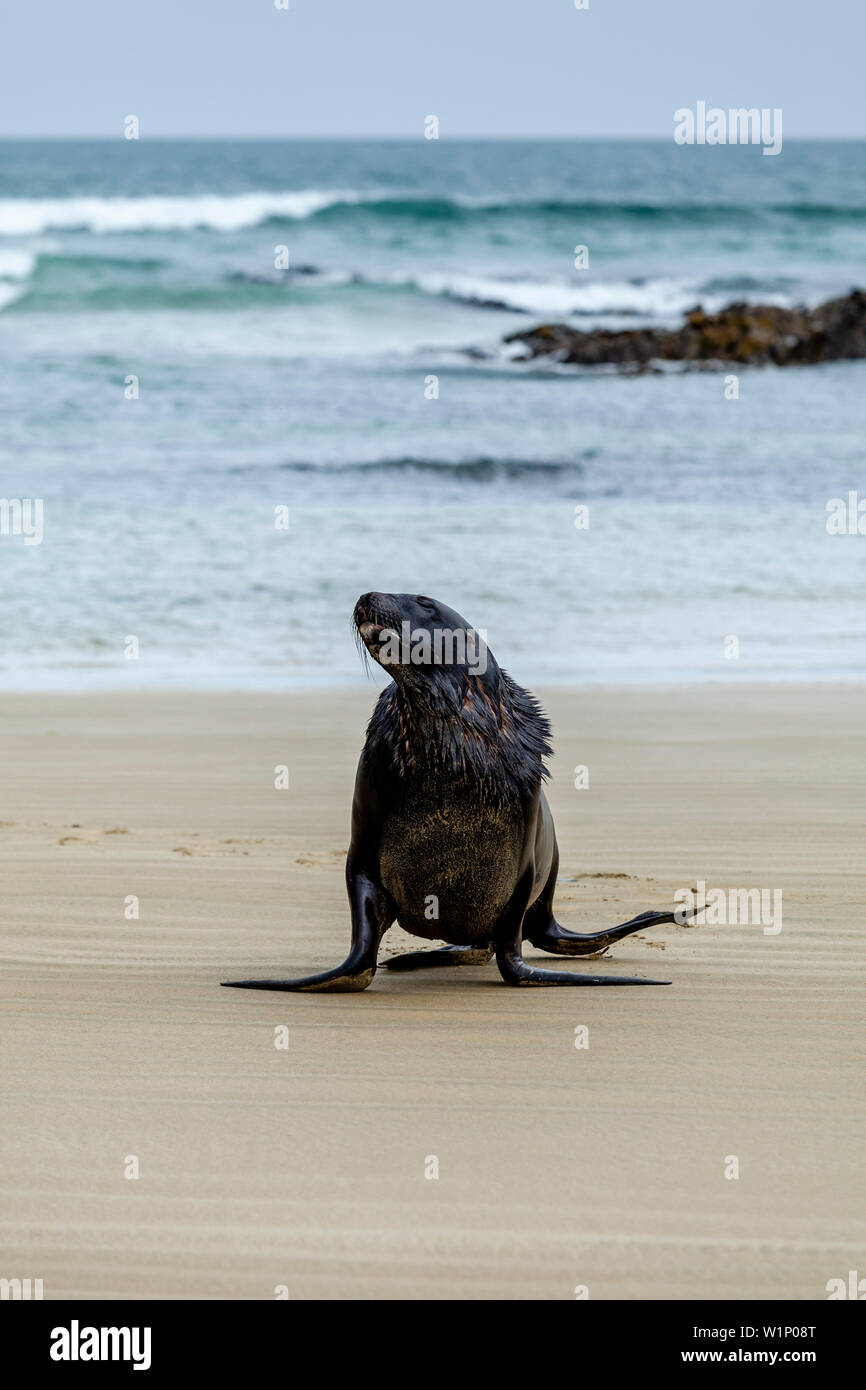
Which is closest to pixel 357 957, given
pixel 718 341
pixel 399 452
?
pixel 399 452

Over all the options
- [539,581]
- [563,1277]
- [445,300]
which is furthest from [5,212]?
[563,1277]

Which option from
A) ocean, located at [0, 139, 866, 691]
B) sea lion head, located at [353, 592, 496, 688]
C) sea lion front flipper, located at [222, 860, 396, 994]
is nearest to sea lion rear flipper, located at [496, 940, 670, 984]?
sea lion front flipper, located at [222, 860, 396, 994]

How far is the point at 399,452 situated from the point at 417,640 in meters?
16.6

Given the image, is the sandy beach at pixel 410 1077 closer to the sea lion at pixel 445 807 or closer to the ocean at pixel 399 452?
the sea lion at pixel 445 807

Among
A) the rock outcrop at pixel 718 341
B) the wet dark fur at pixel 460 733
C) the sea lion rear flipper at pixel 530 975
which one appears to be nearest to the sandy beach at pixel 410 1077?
the sea lion rear flipper at pixel 530 975

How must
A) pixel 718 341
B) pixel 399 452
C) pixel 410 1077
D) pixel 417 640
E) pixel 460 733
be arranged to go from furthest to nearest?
pixel 718 341
pixel 399 452
pixel 460 733
pixel 417 640
pixel 410 1077

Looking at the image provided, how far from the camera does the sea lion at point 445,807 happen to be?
455 centimetres

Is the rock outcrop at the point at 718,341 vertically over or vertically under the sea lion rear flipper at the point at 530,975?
over

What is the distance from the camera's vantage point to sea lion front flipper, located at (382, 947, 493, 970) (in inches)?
204

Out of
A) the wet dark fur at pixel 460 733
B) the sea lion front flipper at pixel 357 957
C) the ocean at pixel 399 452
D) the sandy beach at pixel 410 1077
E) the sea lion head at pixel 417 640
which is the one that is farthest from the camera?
the ocean at pixel 399 452

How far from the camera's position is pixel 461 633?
15.1ft

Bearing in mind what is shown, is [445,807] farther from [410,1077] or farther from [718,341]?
[718,341]

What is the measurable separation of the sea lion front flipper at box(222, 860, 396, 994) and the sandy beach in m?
0.06

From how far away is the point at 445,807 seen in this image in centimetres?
463
